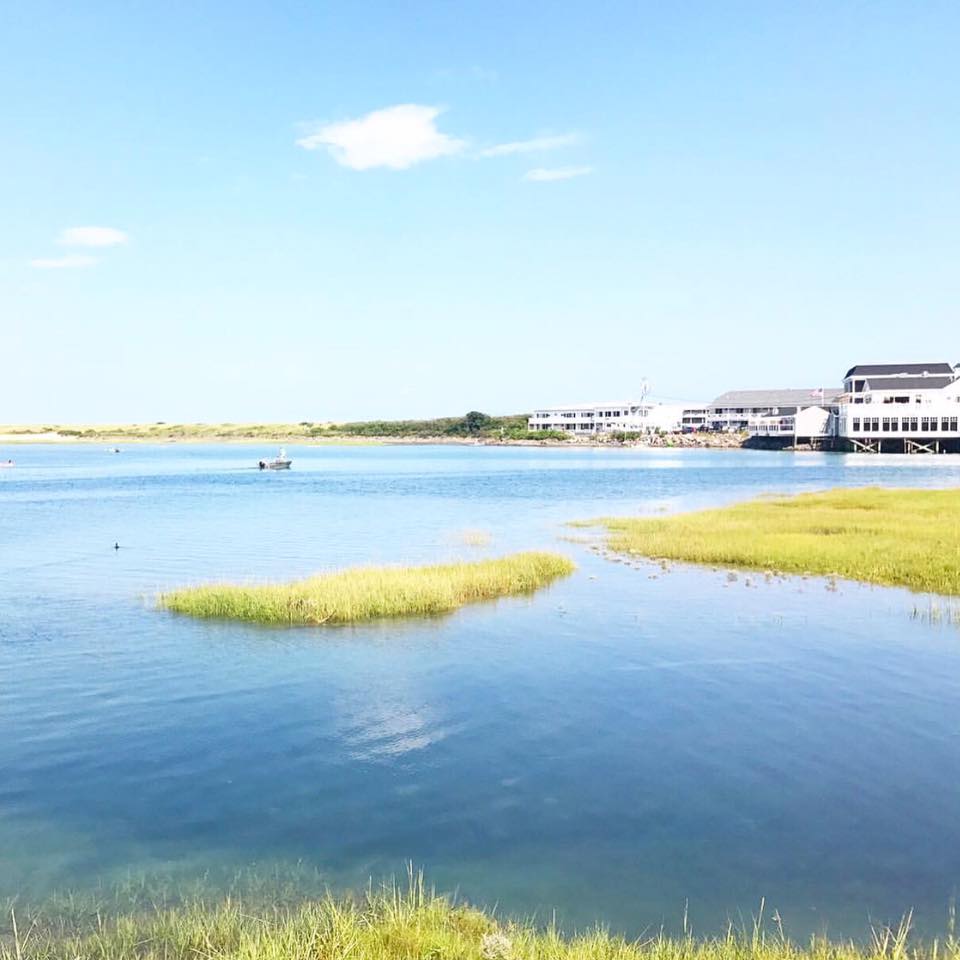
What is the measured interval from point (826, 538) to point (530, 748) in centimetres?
2616

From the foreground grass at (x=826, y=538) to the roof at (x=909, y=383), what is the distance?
106582 millimetres

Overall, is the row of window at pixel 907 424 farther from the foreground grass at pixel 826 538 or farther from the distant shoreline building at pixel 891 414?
the foreground grass at pixel 826 538

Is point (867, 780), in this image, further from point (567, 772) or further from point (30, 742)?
point (30, 742)

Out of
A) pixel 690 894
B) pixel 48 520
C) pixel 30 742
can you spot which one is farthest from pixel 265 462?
pixel 690 894

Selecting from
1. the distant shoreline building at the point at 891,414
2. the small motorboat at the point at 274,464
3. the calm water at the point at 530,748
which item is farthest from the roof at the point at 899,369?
the calm water at the point at 530,748

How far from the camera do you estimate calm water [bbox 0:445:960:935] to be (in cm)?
1089

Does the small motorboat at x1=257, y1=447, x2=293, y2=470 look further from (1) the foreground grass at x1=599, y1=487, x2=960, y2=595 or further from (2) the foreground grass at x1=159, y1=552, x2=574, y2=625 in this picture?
(2) the foreground grass at x1=159, y1=552, x2=574, y2=625

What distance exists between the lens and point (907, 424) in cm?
14612

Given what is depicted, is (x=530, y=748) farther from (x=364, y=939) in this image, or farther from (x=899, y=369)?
(x=899, y=369)

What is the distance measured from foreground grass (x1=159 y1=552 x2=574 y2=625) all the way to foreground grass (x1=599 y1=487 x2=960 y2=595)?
385 inches

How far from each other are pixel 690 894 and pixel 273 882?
4921 millimetres

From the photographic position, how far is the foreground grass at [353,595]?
24328 millimetres

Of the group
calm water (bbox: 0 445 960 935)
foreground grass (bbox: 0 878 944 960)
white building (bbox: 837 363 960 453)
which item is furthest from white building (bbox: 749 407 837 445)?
foreground grass (bbox: 0 878 944 960)

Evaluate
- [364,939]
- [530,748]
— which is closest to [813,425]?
[530,748]
